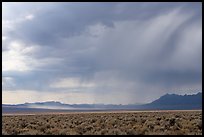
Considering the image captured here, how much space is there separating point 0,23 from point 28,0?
1.43 m

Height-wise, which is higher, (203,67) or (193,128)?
(203,67)

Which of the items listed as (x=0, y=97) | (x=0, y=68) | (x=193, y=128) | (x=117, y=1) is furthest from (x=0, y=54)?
(x=193, y=128)

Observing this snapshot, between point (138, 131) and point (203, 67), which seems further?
point (138, 131)

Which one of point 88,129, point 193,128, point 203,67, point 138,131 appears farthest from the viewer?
point 88,129

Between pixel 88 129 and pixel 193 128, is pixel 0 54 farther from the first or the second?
pixel 193 128

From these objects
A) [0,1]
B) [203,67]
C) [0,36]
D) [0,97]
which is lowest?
[0,97]

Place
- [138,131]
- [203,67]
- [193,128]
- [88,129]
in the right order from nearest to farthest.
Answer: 1. [203,67]
2. [138,131]
3. [193,128]
4. [88,129]

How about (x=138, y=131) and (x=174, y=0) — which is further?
(x=138, y=131)

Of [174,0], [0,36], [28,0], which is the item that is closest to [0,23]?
[0,36]

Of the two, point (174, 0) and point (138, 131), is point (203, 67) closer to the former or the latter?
point (174, 0)

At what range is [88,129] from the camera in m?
25.2

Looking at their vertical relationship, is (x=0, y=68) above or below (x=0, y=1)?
below

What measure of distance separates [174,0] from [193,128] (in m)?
12.2

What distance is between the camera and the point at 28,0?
14203 millimetres
